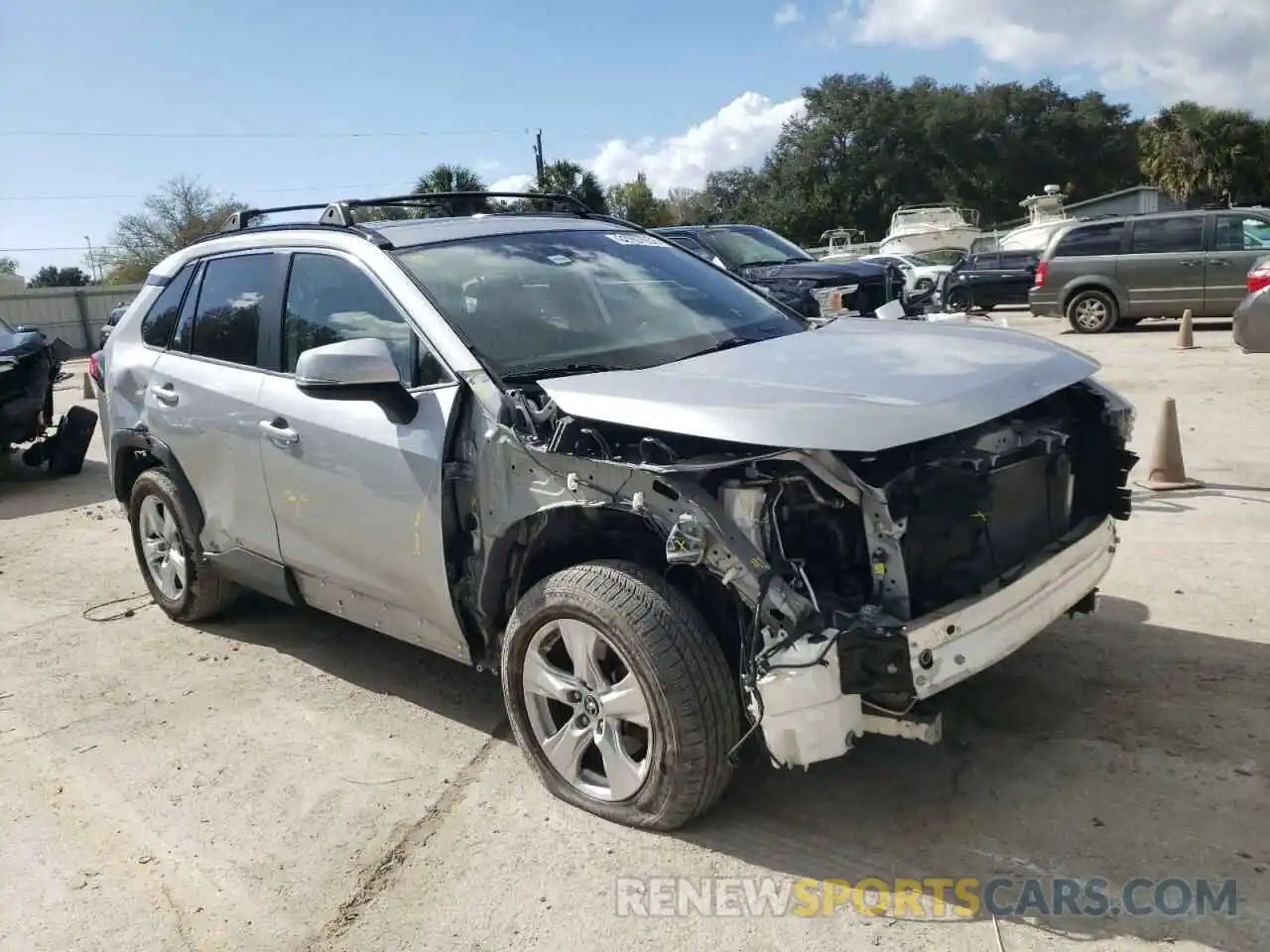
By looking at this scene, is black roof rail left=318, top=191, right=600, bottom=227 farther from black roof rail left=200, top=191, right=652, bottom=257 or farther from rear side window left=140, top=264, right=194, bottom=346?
rear side window left=140, top=264, right=194, bottom=346

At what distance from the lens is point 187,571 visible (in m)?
5.20

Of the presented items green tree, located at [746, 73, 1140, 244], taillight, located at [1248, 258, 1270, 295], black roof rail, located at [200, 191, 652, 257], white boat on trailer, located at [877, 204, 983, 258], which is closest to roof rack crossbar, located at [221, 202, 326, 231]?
black roof rail, located at [200, 191, 652, 257]

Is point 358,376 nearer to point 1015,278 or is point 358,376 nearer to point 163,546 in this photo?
point 163,546

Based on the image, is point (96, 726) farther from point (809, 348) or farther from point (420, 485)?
point (809, 348)

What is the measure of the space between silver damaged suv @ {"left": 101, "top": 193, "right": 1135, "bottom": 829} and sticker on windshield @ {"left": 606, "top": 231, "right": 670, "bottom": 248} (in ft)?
0.08

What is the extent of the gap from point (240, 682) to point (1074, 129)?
6549 cm

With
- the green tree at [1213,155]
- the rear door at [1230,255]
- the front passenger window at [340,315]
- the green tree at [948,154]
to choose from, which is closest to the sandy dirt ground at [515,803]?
the front passenger window at [340,315]

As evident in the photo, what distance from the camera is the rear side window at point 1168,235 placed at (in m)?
15.1

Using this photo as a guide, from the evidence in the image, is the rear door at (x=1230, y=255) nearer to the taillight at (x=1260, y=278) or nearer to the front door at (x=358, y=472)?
the taillight at (x=1260, y=278)

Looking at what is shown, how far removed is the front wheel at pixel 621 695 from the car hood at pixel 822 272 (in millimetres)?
7736

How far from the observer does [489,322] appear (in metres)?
3.72

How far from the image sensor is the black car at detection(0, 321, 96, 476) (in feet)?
31.3

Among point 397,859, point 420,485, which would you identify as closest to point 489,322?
point 420,485

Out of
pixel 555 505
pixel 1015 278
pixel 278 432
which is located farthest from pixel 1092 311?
pixel 555 505
